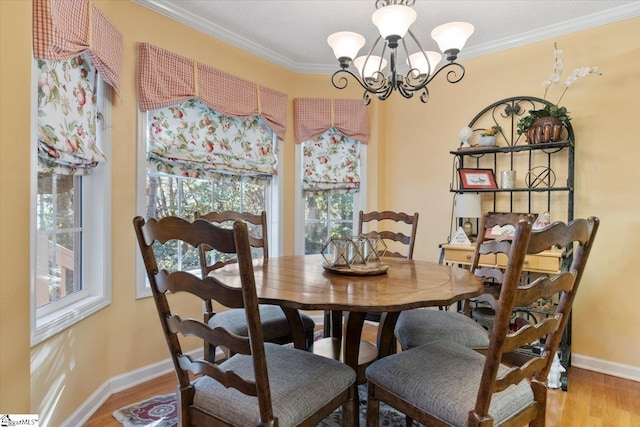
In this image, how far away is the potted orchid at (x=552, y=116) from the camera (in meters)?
2.51

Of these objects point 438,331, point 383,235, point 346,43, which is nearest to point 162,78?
point 346,43

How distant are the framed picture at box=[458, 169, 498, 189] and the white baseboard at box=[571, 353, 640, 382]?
4.67ft

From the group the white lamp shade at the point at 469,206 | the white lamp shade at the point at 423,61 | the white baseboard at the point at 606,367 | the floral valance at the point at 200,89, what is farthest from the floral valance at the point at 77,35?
the white baseboard at the point at 606,367

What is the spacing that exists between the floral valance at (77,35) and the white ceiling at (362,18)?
0.49 meters

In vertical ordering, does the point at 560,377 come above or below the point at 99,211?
below

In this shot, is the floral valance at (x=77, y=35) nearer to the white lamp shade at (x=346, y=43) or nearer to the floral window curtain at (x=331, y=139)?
the white lamp shade at (x=346, y=43)

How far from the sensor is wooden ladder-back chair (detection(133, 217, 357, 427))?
0.99 m

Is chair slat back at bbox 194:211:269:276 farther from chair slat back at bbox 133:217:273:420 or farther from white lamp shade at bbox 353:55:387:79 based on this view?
white lamp shade at bbox 353:55:387:79

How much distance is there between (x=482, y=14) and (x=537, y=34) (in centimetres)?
57

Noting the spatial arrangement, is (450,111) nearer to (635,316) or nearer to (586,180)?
(586,180)

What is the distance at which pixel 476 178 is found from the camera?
9.62 feet

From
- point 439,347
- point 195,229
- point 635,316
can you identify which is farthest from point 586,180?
point 195,229

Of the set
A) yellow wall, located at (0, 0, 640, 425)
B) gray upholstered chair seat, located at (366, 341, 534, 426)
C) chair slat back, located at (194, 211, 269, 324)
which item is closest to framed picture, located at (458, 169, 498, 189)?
yellow wall, located at (0, 0, 640, 425)

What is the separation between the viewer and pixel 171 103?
248 cm
